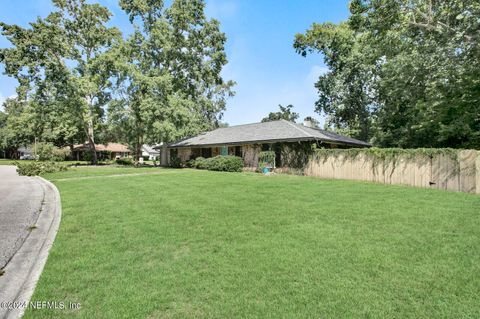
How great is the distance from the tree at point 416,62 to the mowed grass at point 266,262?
34.4 feet

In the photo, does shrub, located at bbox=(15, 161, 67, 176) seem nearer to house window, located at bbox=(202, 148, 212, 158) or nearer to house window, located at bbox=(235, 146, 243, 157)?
house window, located at bbox=(202, 148, 212, 158)

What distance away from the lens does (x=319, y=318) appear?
9.77ft

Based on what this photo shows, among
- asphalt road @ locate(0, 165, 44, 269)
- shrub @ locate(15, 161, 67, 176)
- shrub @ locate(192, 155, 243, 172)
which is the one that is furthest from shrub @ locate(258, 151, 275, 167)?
shrub @ locate(15, 161, 67, 176)

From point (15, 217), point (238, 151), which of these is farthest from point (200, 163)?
point (15, 217)

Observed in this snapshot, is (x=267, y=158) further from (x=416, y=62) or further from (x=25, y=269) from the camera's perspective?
(x=25, y=269)

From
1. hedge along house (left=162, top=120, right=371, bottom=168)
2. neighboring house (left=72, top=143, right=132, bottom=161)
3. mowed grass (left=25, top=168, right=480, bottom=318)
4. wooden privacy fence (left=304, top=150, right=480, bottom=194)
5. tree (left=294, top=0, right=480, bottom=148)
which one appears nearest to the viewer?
mowed grass (left=25, top=168, right=480, bottom=318)

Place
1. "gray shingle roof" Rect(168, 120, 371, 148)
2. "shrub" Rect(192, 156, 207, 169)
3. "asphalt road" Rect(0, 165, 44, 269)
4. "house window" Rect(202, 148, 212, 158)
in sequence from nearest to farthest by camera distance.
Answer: "asphalt road" Rect(0, 165, 44, 269), "gray shingle roof" Rect(168, 120, 371, 148), "shrub" Rect(192, 156, 207, 169), "house window" Rect(202, 148, 212, 158)

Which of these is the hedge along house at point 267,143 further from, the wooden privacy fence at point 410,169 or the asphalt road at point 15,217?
the asphalt road at point 15,217

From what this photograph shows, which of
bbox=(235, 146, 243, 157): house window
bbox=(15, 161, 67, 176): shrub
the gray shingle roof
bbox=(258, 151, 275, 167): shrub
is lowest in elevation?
bbox=(15, 161, 67, 176): shrub

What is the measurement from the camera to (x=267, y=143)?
21562 millimetres

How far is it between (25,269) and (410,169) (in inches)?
593

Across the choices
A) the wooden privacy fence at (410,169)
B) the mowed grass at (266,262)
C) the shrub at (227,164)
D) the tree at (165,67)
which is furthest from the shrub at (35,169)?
the wooden privacy fence at (410,169)

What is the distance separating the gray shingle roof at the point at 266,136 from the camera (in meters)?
19.8

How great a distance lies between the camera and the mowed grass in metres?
3.20
